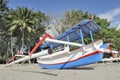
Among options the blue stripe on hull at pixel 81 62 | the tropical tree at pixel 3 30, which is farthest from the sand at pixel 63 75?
the tropical tree at pixel 3 30

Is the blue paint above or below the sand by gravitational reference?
above

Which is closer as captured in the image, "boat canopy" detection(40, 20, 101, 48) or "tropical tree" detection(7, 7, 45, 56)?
"boat canopy" detection(40, 20, 101, 48)

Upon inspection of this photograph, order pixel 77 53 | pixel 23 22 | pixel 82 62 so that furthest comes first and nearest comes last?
pixel 23 22 < pixel 77 53 < pixel 82 62

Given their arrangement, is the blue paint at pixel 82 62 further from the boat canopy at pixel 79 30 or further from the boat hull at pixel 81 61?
the boat canopy at pixel 79 30

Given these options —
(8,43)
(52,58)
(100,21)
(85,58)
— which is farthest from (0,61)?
(85,58)

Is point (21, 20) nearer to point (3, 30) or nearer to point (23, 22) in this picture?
point (23, 22)

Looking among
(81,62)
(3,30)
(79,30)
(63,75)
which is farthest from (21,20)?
(63,75)

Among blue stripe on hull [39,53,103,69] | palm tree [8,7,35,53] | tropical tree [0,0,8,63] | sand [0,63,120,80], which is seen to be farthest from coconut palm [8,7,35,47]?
sand [0,63,120,80]

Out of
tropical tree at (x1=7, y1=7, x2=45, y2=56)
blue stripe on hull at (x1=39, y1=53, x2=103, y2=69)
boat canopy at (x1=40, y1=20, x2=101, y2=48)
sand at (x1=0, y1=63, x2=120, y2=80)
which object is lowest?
sand at (x1=0, y1=63, x2=120, y2=80)

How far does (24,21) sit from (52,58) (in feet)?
88.0

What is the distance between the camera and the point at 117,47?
62.9m

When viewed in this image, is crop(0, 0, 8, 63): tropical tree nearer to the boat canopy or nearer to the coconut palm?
the coconut palm

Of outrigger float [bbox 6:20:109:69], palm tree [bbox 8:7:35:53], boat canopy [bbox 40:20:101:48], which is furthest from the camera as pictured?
palm tree [bbox 8:7:35:53]

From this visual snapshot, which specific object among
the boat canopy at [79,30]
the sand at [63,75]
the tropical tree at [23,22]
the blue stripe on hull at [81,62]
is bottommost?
the sand at [63,75]
